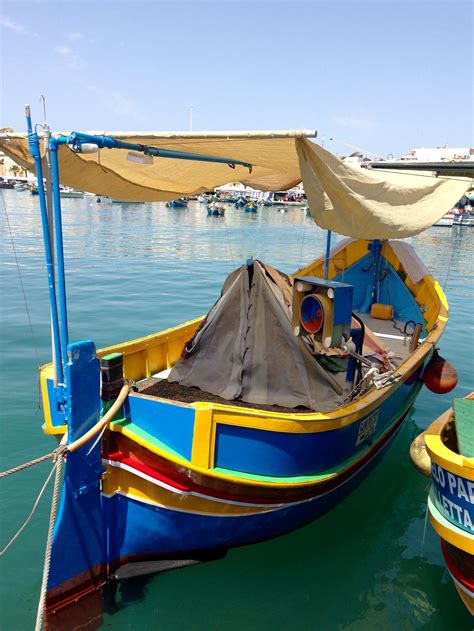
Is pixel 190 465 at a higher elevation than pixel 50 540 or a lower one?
higher

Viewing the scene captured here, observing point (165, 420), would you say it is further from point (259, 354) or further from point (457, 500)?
point (457, 500)

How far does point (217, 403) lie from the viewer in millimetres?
4504

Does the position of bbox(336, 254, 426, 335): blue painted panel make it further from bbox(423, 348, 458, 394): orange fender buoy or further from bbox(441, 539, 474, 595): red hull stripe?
bbox(441, 539, 474, 595): red hull stripe

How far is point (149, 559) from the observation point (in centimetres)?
436

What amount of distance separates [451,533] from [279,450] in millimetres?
1441

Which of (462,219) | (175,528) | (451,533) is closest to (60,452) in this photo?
(175,528)

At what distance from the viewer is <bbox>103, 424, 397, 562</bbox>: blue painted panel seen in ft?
13.6

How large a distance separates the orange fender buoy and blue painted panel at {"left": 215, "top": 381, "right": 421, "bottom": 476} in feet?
7.45

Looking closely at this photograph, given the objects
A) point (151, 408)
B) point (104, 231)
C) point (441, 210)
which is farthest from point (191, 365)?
point (104, 231)

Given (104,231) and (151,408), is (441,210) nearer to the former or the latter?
(151,408)

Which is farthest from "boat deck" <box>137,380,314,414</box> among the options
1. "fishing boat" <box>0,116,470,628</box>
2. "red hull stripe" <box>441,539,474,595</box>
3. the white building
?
the white building

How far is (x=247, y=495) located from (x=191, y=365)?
1.54 meters

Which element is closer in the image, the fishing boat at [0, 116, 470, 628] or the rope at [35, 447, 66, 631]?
the rope at [35, 447, 66, 631]

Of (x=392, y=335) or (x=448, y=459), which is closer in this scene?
(x=448, y=459)
